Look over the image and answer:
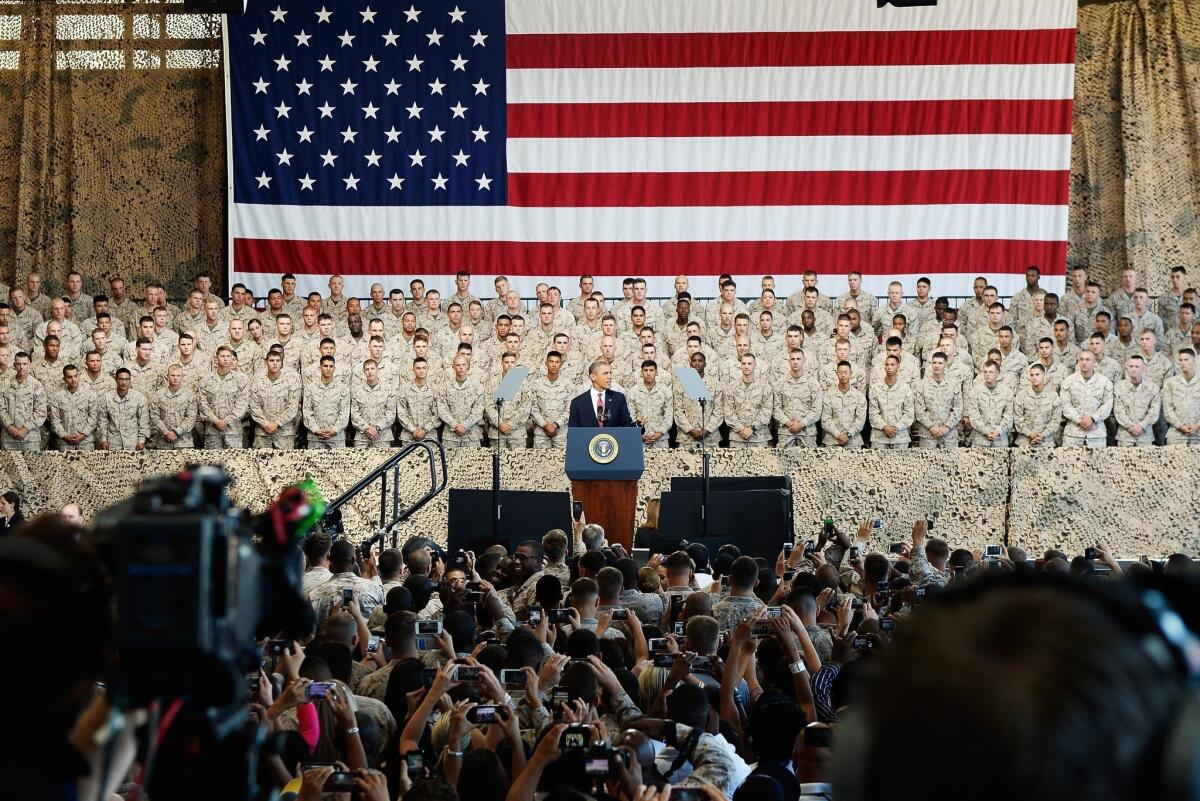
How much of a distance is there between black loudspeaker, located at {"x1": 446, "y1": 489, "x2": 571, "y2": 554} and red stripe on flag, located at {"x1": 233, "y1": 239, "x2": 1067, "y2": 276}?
6.11 meters

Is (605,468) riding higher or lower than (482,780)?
lower

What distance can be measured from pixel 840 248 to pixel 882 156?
47.0 inches

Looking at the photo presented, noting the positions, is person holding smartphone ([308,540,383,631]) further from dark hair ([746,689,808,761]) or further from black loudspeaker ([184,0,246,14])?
black loudspeaker ([184,0,246,14])

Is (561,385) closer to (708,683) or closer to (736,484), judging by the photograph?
(736,484)

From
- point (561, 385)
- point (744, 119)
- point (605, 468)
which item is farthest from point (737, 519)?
point (744, 119)

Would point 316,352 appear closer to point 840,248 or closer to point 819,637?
point 840,248

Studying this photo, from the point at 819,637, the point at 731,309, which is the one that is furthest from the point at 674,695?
the point at 731,309

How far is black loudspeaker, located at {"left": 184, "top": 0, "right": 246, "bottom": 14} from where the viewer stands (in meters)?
14.7

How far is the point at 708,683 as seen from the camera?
5.16m

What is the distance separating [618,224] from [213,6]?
5.36 metres

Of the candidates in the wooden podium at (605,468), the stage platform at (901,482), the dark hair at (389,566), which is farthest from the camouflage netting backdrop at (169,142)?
the dark hair at (389,566)

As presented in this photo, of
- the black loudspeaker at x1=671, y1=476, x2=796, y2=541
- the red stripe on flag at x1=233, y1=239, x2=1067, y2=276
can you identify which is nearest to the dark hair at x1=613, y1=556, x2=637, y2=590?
the black loudspeaker at x1=671, y1=476, x2=796, y2=541

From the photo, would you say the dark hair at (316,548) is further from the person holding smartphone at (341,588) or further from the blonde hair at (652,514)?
the blonde hair at (652,514)

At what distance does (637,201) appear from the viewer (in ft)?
59.1
